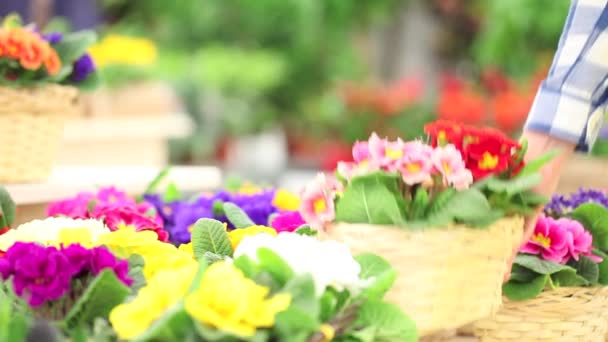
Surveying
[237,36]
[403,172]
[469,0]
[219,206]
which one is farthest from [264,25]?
[403,172]

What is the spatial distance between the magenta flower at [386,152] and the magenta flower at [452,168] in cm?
5

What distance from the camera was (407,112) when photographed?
21.1ft

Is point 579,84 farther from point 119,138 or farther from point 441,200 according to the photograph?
point 119,138

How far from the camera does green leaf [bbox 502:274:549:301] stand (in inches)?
60.7

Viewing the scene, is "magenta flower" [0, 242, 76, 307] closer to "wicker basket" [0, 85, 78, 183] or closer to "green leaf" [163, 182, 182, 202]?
"wicker basket" [0, 85, 78, 183]

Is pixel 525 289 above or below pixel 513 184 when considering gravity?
below

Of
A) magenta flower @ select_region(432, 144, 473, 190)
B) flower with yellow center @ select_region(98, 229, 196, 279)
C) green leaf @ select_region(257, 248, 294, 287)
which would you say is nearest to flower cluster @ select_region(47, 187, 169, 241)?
flower with yellow center @ select_region(98, 229, 196, 279)

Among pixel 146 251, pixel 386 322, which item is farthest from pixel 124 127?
pixel 386 322

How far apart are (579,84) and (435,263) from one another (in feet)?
1.36

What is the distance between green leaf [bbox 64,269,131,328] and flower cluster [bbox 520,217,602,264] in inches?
27.6

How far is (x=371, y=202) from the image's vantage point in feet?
4.12

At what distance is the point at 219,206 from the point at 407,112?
4738 mm

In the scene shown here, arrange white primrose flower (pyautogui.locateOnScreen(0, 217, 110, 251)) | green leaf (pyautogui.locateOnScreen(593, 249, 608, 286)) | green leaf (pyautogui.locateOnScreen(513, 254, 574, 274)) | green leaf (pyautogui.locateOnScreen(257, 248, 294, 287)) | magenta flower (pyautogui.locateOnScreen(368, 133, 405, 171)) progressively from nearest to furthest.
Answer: green leaf (pyautogui.locateOnScreen(257, 248, 294, 287))
magenta flower (pyautogui.locateOnScreen(368, 133, 405, 171))
white primrose flower (pyautogui.locateOnScreen(0, 217, 110, 251))
green leaf (pyautogui.locateOnScreen(513, 254, 574, 274))
green leaf (pyautogui.locateOnScreen(593, 249, 608, 286))

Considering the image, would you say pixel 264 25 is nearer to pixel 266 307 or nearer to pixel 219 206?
pixel 219 206
